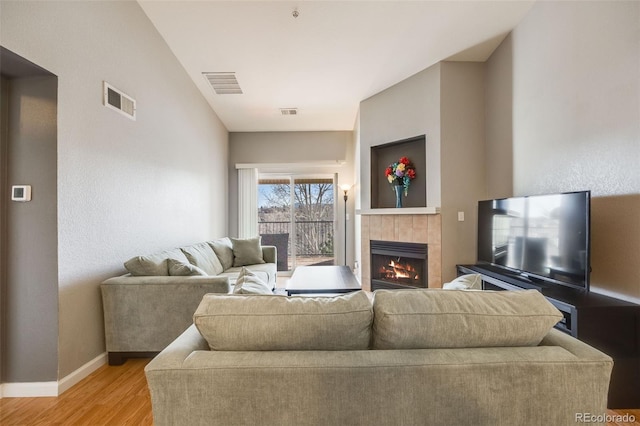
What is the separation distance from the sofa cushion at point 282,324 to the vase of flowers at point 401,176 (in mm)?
3288

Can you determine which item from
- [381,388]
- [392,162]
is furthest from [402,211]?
[381,388]

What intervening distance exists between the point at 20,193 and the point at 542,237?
3.62 metres

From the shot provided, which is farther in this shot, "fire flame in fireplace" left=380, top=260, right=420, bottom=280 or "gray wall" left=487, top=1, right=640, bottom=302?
"fire flame in fireplace" left=380, top=260, right=420, bottom=280

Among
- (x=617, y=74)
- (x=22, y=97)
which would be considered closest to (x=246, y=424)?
(x=22, y=97)

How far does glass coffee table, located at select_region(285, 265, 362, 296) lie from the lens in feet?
9.06

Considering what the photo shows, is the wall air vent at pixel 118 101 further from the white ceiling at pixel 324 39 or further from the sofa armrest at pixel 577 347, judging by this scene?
the sofa armrest at pixel 577 347

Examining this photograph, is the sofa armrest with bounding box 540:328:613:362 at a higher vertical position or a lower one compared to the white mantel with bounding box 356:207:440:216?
lower

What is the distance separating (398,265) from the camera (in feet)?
13.7

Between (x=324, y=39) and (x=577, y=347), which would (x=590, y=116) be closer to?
(x=577, y=347)

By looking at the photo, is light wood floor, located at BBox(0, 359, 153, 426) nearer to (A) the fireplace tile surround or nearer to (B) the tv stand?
(B) the tv stand

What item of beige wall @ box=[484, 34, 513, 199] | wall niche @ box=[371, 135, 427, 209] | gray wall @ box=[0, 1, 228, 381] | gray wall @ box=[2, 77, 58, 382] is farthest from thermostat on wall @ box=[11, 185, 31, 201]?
beige wall @ box=[484, 34, 513, 199]

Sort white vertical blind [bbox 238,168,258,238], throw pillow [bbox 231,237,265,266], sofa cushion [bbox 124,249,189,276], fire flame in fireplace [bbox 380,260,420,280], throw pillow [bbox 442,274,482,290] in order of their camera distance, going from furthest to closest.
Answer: white vertical blind [bbox 238,168,258,238]
throw pillow [bbox 231,237,265,266]
fire flame in fireplace [bbox 380,260,420,280]
sofa cushion [bbox 124,249,189,276]
throw pillow [bbox 442,274,482,290]

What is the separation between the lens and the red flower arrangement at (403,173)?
161 inches

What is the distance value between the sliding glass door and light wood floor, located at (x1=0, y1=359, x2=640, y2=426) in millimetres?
4055
